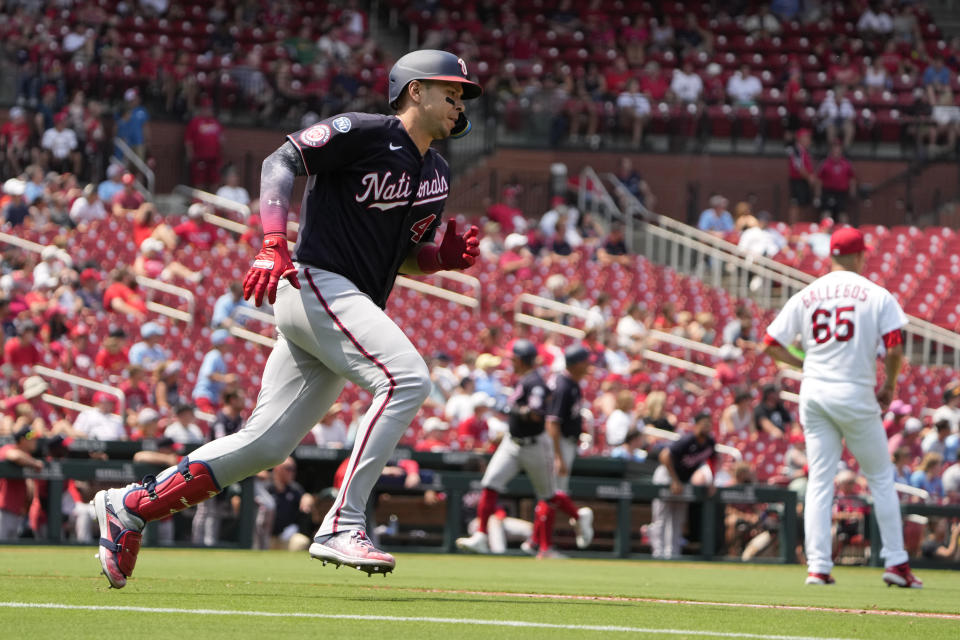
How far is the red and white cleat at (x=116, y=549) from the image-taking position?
6.27 m

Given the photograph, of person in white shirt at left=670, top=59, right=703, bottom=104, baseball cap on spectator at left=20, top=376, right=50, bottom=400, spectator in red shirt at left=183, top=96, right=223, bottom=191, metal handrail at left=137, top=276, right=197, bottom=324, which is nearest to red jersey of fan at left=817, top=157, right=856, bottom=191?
person in white shirt at left=670, top=59, right=703, bottom=104

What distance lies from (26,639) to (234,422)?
9.75 m

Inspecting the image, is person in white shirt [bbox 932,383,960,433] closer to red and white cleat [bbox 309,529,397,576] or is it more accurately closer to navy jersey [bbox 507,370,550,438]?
navy jersey [bbox 507,370,550,438]

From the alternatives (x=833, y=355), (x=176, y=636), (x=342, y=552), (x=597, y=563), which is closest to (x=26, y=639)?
(x=176, y=636)

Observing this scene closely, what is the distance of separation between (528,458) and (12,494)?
4.29m

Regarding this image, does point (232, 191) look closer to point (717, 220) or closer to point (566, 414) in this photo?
point (717, 220)

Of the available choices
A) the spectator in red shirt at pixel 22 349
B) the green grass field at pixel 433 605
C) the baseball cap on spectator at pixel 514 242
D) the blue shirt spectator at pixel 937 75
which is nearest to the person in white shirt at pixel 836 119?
the blue shirt spectator at pixel 937 75

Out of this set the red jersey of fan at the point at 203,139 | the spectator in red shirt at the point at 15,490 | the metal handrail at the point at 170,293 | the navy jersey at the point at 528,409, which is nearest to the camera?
the navy jersey at the point at 528,409

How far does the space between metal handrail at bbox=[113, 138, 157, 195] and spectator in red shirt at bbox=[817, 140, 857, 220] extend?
11452 mm

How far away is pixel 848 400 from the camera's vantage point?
29.8 ft

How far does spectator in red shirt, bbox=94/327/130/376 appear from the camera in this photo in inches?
651

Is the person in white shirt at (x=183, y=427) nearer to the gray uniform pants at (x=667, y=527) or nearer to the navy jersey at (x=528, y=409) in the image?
the navy jersey at (x=528, y=409)

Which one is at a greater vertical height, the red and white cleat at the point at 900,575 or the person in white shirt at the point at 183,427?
the person in white shirt at the point at 183,427

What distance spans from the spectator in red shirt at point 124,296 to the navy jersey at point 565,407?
20.7ft
